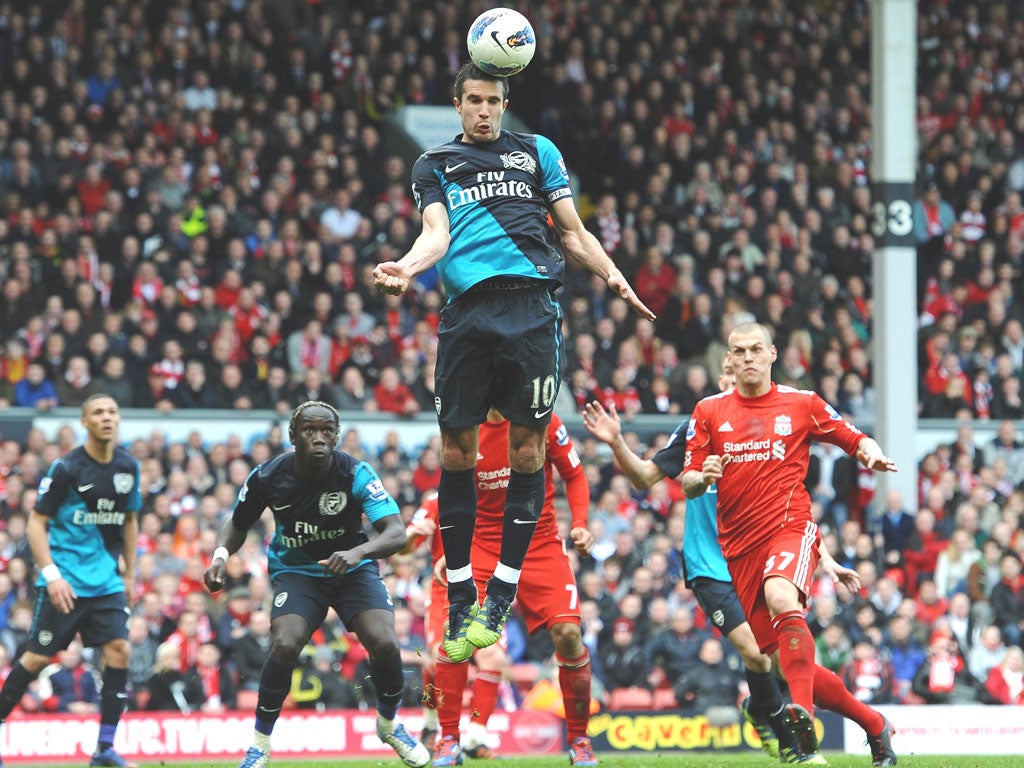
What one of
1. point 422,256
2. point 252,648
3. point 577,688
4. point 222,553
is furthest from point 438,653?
point 252,648

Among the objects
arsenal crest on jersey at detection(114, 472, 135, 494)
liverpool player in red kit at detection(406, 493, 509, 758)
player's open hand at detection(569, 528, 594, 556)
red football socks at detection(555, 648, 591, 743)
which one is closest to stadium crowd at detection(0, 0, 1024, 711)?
arsenal crest on jersey at detection(114, 472, 135, 494)

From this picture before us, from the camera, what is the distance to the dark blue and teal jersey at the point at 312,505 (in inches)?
406

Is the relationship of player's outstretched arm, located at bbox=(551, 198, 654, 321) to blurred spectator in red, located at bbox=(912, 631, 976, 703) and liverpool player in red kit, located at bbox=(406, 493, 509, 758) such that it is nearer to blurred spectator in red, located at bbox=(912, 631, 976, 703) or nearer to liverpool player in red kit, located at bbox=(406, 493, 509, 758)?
liverpool player in red kit, located at bbox=(406, 493, 509, 758)

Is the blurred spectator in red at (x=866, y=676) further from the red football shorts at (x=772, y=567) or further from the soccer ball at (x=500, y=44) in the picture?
the soccer ball at (x=500, y=44)

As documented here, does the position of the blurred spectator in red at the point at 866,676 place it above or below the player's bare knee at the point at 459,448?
below

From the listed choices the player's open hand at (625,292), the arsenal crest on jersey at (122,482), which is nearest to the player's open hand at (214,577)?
the arsenal crest on jersey at (122,482)

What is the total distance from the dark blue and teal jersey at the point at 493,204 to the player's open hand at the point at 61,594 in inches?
169

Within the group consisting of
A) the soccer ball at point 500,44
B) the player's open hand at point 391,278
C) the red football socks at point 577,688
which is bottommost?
the red football socks at point 577,688

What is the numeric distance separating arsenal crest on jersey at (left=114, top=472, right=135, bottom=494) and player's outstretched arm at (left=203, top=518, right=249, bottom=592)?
2021 millimetres

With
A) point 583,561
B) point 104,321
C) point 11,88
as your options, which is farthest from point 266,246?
point 583,561

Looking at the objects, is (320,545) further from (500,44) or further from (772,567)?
(500,44)

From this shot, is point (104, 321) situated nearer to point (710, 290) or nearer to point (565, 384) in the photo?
point (565, 384)

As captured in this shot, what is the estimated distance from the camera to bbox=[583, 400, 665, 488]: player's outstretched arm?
10344mm

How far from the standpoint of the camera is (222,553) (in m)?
10.0
